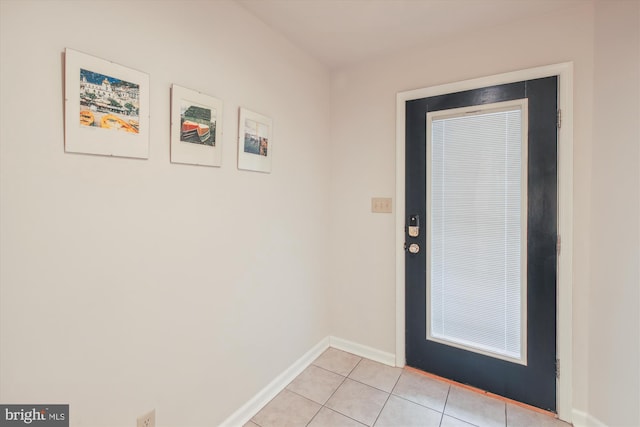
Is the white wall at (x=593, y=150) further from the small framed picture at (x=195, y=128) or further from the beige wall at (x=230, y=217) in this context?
the small framed picture at (x=195, y=128)

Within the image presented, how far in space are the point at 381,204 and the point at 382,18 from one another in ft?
4.13

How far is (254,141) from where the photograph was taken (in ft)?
5.71

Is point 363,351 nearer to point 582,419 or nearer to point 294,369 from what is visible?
point 294,369

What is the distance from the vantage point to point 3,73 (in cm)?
86

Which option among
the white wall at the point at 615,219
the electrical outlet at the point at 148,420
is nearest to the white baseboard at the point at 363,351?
the white wall at the point at 615,219

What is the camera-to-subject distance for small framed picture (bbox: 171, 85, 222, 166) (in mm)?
1310

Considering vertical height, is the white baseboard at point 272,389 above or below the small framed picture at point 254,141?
below

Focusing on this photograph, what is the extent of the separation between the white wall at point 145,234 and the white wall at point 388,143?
1.86 feet

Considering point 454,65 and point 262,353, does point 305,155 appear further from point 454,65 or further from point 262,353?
point 262,353

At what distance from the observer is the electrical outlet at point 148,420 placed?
3.99ft

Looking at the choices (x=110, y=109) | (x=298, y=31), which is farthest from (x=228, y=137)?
(x=298, y=31)

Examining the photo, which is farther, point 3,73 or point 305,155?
point 305,155

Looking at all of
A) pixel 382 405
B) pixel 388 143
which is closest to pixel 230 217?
pixel 388 143

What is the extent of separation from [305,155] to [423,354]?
5.78 feet
